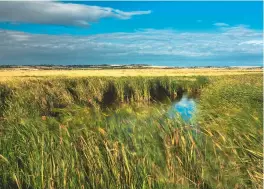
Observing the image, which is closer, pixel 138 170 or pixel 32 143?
pixel 138 170

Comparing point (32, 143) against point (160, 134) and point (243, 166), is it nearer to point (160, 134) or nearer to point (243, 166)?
point (160, 134)

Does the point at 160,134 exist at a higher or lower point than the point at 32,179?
higher

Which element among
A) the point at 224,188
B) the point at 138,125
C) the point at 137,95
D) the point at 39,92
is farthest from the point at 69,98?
the point at 224,188

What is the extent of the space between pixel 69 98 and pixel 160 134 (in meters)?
15.1

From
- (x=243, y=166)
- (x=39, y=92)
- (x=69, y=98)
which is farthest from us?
(x=69, y=98)

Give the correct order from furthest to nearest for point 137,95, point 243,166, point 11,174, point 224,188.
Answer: point 137,95
point 243,166
point 11,174
point 224,188

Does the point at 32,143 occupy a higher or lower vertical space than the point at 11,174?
higher

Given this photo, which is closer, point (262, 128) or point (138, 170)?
point (138, 170)

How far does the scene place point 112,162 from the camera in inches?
208

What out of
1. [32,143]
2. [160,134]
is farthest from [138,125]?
[32,143]

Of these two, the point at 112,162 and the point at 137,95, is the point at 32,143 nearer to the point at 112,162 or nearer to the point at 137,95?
the point at 112,162

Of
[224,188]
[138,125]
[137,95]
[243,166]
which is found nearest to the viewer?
[224,188]

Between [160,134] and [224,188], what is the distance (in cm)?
144

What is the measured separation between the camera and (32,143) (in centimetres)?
566
